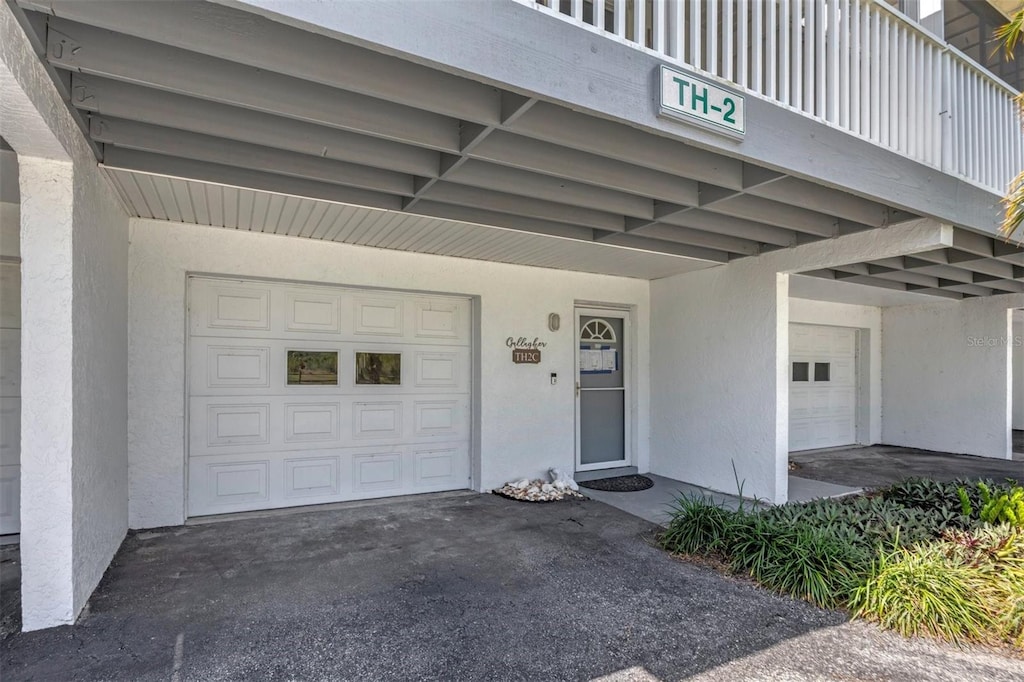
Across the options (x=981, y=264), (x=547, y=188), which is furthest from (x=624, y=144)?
(x=981, y=264)

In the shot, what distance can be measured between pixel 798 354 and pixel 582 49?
7821 mm

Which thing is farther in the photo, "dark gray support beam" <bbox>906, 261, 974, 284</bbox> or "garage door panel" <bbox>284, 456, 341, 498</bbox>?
"dark gray support beam" <bbox>906, 261, 974, 284</bbox>

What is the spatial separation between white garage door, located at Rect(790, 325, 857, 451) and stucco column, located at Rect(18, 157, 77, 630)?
914 centimetres

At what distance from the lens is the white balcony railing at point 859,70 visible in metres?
3.13

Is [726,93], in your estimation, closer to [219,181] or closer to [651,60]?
[651,60]

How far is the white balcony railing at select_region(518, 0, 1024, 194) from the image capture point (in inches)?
123

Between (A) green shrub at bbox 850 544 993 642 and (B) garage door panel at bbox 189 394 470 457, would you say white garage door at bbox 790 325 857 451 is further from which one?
(B) garage door panel at bbox 189 394 470 457

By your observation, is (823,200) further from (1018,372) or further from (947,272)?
(1018,372)

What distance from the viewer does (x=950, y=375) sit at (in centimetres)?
886

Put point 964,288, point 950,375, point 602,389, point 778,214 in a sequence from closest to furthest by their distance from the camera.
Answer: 1. point 778,214
2. point 602,389
3. point 964,288
4. point 950,375

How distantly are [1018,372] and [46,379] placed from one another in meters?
15.3

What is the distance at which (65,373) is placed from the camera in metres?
2.91

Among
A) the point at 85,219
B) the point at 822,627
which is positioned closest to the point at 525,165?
the point at 85,219

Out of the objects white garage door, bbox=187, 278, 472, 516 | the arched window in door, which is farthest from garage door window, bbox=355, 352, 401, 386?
the arched window in door
